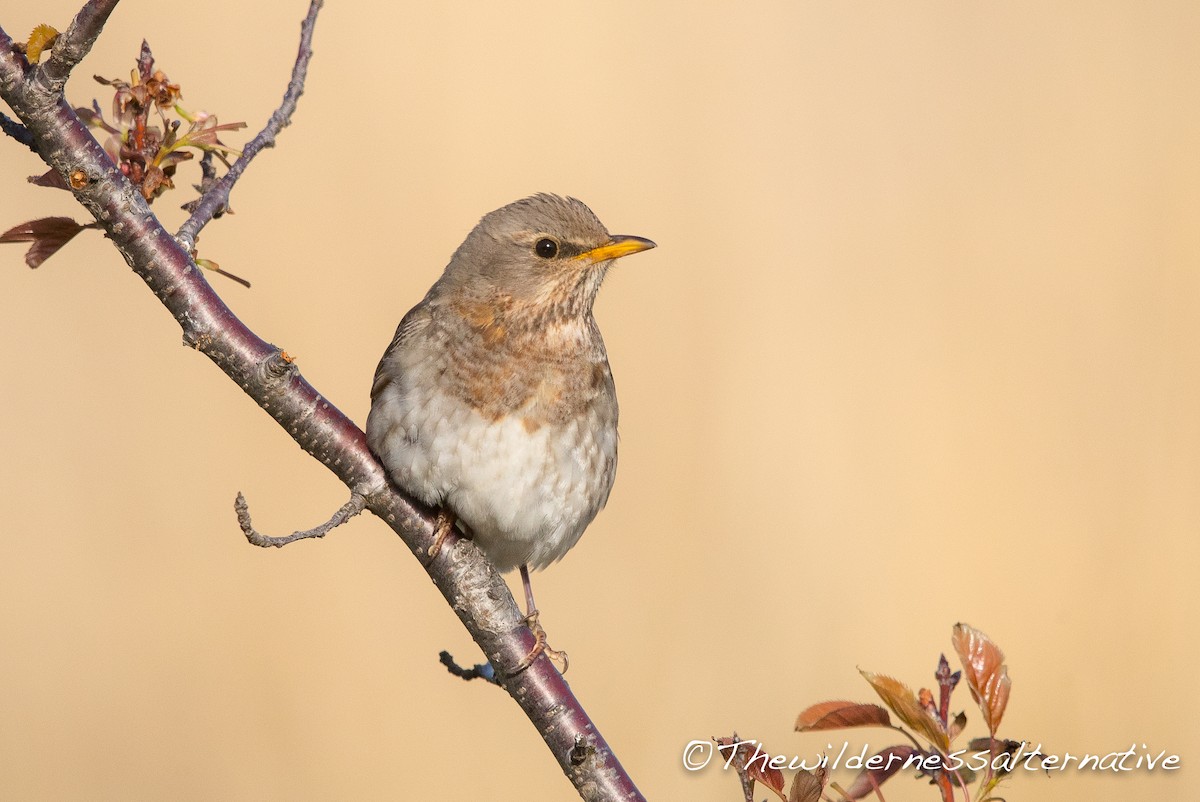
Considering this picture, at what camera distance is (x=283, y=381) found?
3418 millimetres

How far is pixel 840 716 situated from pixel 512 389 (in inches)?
74.9

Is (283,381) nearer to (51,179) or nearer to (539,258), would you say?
(51,179)

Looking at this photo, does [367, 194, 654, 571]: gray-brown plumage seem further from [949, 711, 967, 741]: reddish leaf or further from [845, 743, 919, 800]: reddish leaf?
[949, 711, 967, 741]: reddish leaf

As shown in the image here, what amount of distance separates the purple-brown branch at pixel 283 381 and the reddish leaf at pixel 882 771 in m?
0.71

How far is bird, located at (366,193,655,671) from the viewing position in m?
4.08

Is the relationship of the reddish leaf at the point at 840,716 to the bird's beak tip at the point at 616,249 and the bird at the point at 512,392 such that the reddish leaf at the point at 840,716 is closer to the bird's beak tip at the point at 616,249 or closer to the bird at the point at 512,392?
the bird at the point at 512,392

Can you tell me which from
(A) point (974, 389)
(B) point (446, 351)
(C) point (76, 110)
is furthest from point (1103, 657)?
(C) point (76, 110)

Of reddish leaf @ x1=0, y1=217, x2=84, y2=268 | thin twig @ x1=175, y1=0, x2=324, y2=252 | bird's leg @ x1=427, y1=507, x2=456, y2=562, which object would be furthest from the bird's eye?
reddish leaf @ x1=0, y1=217, x2=84, y2=268

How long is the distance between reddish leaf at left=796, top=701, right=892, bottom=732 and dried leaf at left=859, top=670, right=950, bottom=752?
0.13 feet

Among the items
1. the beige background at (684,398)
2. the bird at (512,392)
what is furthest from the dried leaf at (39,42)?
the beige background at (684,398)

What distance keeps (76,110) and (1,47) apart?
0.40 meters

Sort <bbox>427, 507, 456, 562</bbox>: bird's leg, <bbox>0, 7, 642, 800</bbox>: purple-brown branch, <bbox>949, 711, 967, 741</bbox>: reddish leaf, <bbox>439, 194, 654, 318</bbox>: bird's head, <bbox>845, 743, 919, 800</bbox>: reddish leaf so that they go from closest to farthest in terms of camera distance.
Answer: <bbox>949, 711, 967, 741</bbox>: reddish leaf
<bbox>845, 743, 919, 800</bbox>: reddish leaf
<bbox>0, 7, 642, 800</bbox>: purple-brown branch
<bbox>427, 507, 456, 562</bbox>: bird's leg
<bbox>439, 194, 654, 318</bbox>: bird's head

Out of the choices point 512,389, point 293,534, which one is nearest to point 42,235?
point 293,534

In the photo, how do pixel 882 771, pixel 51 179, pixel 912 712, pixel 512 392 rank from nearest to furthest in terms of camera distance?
1. pixel 912 712
2. pixel 882 771
3. pixel 51 179
4. pixel 512 392
